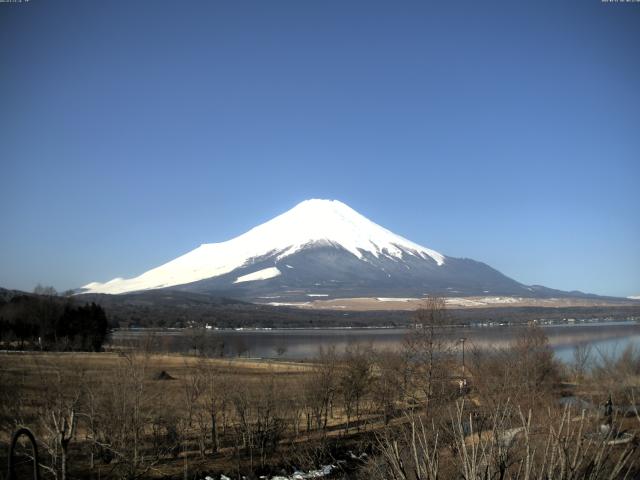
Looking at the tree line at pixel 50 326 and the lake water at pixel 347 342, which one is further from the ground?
the tree line at pixel 50 326

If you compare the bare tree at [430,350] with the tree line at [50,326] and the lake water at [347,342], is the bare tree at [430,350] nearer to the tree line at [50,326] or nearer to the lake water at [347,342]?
the lake water at [347,342]

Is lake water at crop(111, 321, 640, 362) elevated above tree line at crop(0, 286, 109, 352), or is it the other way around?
tree line at crop(0, 286, 109, 352)

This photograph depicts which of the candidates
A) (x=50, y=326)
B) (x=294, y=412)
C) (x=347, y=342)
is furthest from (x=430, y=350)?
(x=347, y=342)

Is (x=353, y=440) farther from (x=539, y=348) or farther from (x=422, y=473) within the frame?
(x=422, y=473)

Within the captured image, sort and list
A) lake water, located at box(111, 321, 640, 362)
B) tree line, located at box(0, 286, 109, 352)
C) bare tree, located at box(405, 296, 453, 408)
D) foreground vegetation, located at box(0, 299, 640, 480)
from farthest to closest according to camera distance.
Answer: tree line, located at box(0, 286, 109, 352) → lake water, located at box(111, 321, 640, 362) → bare tree, located at box(405, 296, 453, 408) → foreground vegetation, located at box(0, 299, 640, 480)

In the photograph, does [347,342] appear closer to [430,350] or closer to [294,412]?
[294,412]

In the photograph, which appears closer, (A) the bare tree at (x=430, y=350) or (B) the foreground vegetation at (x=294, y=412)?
(B) the foreground vegetation at (x=294, y=412)

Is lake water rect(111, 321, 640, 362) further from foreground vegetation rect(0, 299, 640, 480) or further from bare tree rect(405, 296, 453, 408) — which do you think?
foreground vegetation rect(0, 299, 640, 480)

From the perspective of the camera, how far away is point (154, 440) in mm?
22953

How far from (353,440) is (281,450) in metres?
3.66

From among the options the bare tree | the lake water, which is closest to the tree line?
the lake water

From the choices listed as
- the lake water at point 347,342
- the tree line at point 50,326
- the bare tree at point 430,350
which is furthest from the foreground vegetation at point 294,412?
the tree line at point 50,326

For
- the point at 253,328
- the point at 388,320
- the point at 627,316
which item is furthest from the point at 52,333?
the point at 627,316

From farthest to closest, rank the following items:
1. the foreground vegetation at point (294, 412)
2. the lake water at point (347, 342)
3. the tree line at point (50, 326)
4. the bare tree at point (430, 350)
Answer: the tree line at point (50, 326), the lake water at point (347, 342), the bare tree at point (430, 350), the foreground vegetation at point (294, 412)
